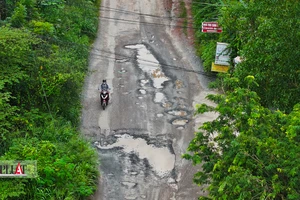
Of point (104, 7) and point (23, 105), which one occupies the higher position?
point (104, 7)

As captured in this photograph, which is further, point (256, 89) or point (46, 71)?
point (46, 71)

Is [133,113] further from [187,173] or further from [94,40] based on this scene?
[94,40]

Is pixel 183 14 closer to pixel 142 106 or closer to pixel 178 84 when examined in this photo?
pixel 178 84

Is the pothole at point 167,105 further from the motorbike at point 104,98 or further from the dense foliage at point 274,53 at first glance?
the dense foliage at point 274,53

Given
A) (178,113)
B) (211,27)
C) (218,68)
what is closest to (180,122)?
(178,113)

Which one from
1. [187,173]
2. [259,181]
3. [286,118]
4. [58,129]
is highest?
[286,118]

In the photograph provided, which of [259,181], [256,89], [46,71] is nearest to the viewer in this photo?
[259,181]

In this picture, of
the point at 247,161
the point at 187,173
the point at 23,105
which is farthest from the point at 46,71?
the point at 247,161

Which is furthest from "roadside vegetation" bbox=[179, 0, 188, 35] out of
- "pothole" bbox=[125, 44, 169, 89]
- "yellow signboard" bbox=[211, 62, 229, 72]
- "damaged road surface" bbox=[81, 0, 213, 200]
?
"yellow signboard" bbox=[211, 62, 229, 72]
